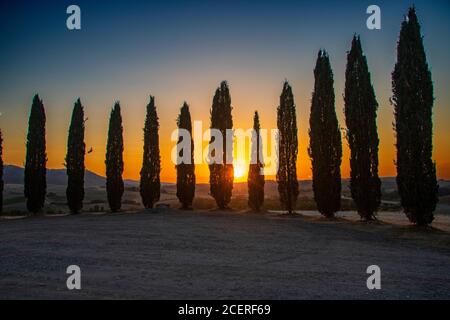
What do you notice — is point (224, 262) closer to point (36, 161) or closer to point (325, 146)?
point (325, 146)

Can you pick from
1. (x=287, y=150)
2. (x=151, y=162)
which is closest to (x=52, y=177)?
(x=151, y=162)

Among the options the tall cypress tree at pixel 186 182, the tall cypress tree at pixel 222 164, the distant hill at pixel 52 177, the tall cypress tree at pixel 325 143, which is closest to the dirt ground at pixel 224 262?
the tall cypress tree at pixel 325 143

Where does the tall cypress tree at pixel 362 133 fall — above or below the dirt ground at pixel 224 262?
above

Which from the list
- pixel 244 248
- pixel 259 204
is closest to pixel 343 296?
pixel 244 248

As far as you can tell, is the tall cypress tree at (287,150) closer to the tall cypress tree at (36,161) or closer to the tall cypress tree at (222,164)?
the tall cypress tree at (222,164)

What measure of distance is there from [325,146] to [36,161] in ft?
76.0

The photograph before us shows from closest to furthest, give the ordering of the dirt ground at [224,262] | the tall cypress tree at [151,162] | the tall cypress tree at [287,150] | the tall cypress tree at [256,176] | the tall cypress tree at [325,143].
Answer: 1. the dirt ground at [224,262]
2. the tall cypress tree at [325,143]
3. the tall cypress tree at [287,150]
4. the tall cypress tree at [256,176]
5. the tall cypress tree at [151,162]

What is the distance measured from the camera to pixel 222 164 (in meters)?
32.3

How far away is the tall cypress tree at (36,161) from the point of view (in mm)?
30859

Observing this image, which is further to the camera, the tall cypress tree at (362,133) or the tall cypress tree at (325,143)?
the tall cypress tree at (325,143)

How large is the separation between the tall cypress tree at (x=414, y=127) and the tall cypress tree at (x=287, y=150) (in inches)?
412

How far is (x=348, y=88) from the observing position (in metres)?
23.4

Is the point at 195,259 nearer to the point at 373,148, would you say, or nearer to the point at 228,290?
the point at 228,290
